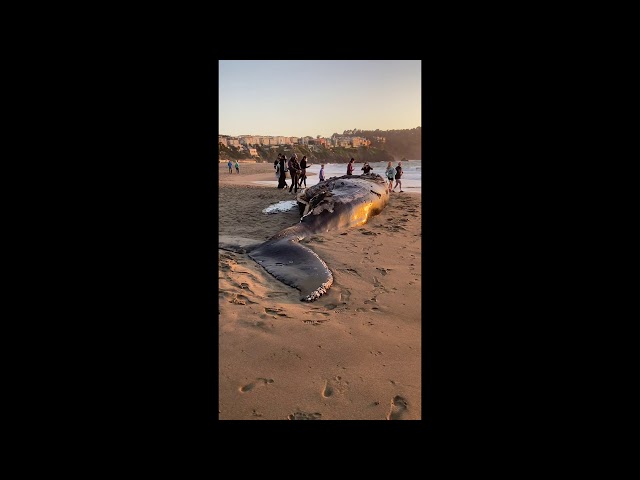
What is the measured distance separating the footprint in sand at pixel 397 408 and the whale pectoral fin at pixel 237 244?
12.0 feet

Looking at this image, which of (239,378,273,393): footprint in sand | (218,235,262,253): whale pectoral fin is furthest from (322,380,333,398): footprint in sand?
(218,235,262,253): whale pectoral fin

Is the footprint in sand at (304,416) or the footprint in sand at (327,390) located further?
the footprint in sand at (327,390)

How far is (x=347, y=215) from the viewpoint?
7.83 m

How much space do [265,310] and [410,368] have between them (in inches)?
59.0

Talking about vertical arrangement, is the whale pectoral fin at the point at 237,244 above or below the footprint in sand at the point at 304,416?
above

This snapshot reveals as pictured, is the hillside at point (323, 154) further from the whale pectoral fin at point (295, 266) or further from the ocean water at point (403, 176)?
the whale pectoral fin at point (295, 266)

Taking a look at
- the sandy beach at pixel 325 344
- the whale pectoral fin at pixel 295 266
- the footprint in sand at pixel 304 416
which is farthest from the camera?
the whale pectoral fin at pixel 295 266

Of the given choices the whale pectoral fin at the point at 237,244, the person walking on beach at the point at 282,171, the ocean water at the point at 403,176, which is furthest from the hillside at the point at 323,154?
the whale pectoral fin at the point at 237,244

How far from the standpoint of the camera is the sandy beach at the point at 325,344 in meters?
2.26

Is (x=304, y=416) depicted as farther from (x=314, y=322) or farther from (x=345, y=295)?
(x=345, y=295)

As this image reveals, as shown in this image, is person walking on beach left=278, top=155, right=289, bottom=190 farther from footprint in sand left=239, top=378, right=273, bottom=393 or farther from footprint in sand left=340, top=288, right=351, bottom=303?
footprint in sand left=239, top=378, right=273, bottom=393

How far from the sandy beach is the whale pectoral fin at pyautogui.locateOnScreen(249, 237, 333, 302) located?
11cm

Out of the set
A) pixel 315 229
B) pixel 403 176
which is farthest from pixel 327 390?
pixel 403 176
